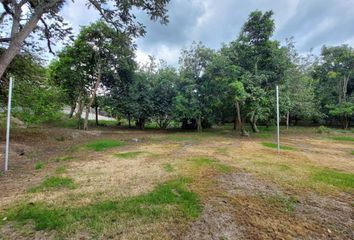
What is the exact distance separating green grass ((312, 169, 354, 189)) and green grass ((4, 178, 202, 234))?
278 cm

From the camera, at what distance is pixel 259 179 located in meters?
3.96

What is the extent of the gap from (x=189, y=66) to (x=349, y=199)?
1336 cm

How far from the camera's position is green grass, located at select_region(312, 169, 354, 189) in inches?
147

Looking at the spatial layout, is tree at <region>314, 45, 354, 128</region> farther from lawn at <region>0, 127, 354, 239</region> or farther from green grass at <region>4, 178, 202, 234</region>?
green grass at <region>4, 178, 202, 234</region>

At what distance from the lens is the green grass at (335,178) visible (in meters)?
3.72

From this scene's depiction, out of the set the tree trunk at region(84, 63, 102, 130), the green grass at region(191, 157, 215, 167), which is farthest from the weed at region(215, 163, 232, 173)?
the tree trunk at region(84, 63, 102, 130)

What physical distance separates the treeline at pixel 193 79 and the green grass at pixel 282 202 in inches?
314

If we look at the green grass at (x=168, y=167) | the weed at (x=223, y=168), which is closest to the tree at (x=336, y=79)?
the weed at (x=223, y=168)

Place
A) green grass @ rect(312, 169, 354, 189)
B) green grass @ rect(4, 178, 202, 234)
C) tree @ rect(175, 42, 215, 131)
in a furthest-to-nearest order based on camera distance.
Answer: tree @ rect(175, 42, 215, 131), green grass @ rect(312, 169, 354, 189), green grass @ rect(4, 178, 202, 234)

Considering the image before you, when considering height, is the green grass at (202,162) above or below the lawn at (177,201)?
above

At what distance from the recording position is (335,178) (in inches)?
160

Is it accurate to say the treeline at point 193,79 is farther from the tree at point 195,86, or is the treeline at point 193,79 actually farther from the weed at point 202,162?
the weed at point 202,162

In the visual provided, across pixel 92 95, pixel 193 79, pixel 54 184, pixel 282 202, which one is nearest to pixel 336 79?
pixel 193 79

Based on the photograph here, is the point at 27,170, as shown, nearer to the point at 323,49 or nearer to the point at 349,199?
the point at 349,199
